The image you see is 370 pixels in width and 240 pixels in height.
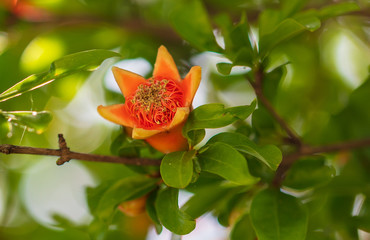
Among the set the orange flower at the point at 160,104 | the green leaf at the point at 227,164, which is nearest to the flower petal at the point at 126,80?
the orange flower at the point at 160,104

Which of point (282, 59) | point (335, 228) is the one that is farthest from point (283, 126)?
point (282, 59)

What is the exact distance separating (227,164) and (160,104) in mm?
223

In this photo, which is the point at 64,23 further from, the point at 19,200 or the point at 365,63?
the point at 365,63

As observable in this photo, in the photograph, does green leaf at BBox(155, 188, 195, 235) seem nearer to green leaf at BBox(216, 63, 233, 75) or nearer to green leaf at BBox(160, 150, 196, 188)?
green leaf at BBox(160, 150, 196, 188)

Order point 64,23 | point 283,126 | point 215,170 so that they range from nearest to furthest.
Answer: point 215,170 < point 283,126 < point 64,23

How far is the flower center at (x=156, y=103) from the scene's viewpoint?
1011 mm

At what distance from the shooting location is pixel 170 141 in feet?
3.27

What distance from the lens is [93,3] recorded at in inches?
77.5

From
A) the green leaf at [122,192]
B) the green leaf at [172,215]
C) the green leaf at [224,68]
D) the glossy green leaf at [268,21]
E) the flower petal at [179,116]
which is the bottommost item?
the green leaf at [122,192]

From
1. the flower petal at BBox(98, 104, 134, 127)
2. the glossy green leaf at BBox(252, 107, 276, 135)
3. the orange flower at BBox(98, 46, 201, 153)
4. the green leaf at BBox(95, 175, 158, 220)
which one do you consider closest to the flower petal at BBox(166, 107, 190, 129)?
the orange flower at BBox(98, 46, 201, 153)

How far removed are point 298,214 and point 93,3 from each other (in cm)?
137

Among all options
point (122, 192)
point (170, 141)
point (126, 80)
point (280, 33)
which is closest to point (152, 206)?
point (122, 192)

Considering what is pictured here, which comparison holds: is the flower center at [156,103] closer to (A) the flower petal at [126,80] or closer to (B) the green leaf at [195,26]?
(A) the flower petal at [126,80]

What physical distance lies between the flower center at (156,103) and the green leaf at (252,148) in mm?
126
